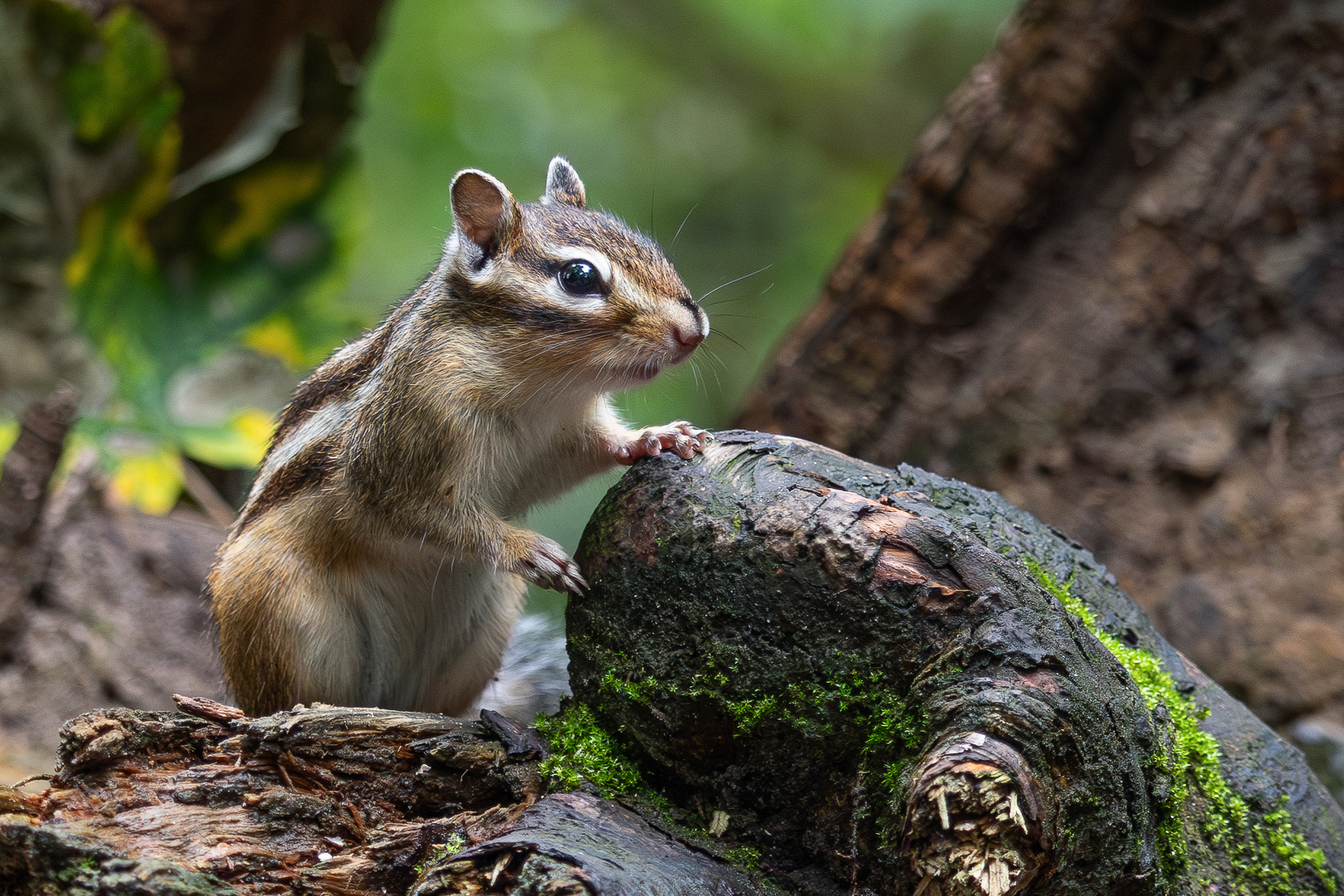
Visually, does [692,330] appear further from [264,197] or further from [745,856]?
[264,197]

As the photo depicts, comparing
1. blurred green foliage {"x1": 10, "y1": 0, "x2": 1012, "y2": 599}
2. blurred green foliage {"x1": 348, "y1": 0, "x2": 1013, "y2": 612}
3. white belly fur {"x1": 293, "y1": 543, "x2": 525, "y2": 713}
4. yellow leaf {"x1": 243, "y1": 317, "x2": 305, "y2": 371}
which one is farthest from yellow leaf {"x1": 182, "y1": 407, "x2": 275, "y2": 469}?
white belly fur {"x1": 293, "y1": 543, "x2": 525, "y2": 713}

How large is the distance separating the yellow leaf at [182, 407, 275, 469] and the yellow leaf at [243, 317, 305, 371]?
0.35 metres

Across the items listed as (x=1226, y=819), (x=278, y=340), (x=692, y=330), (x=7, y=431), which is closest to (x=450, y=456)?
(x=692, y=330)

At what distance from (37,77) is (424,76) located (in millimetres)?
3046

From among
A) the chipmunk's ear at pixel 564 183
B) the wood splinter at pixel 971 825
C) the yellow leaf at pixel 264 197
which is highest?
the yellow leaf at pixel 264 197

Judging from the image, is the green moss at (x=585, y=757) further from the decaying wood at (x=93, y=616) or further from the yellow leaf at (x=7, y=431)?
the yellow leaf at (x=7, y=431)

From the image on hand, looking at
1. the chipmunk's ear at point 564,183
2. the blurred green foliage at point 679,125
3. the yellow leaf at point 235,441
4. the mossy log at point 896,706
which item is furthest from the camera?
the blurred green foliage at point 679,125

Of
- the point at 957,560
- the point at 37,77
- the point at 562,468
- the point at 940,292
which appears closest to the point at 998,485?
the point at 940,292

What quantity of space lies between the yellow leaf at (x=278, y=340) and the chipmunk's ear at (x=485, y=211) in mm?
3234

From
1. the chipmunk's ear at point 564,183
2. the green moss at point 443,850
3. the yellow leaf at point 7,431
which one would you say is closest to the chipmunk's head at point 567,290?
the chipmunk's ear at point 564,183

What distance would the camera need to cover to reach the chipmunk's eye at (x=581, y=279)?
311 centimetres

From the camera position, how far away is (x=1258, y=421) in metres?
4.43

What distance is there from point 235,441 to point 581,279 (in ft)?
11.5

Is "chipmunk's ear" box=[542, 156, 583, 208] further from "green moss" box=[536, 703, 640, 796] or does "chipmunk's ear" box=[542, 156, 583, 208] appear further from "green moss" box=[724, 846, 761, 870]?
"green moss" box=[724, 846, 761, 870]
